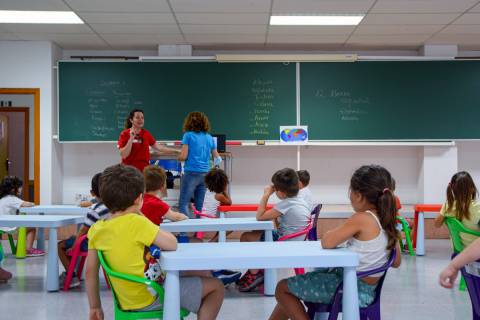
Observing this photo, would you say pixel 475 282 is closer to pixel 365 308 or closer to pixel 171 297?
pixel 365 308

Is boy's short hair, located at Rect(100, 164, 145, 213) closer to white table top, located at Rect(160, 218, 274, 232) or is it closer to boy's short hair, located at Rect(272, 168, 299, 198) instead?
white table top, located at Rect(160, 218, 274, 232)

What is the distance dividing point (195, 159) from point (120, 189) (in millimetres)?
2639

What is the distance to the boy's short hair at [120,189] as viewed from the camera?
2.18m

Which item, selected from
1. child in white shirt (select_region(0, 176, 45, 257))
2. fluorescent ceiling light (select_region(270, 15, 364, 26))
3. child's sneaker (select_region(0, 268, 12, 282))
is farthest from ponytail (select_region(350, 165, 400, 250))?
fluorescent ceiling light (select_region(270, 15, 364, 26))

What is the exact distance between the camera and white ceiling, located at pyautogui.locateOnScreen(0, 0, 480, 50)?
555cm

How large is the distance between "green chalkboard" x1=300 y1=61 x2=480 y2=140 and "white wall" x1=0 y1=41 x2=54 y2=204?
3.39 metres

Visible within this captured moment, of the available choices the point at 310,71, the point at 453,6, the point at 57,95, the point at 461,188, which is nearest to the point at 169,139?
the point at 57,95

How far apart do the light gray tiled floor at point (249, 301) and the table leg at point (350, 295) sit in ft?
4.45

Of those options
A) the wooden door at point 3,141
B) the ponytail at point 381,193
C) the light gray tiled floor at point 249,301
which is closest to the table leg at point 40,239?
the light gray tiled floor at point 249,301

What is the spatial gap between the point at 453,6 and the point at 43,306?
480cm

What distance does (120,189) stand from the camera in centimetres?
218

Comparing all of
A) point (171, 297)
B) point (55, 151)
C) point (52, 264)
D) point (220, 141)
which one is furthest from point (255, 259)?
point (55, 151)

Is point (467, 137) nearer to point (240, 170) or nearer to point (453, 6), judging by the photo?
point (453, 6)

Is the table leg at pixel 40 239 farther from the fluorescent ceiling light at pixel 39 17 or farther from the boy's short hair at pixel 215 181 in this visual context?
the fluorescent ceiling light at pixel 39 17
